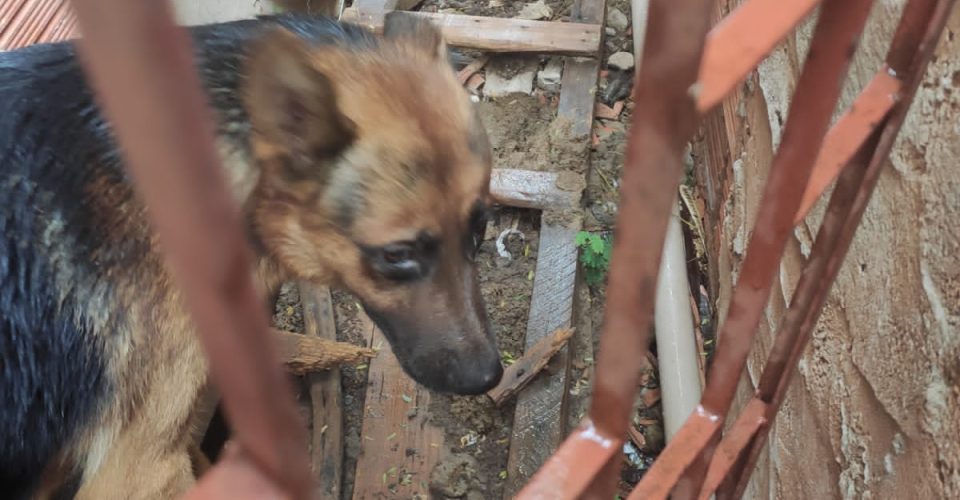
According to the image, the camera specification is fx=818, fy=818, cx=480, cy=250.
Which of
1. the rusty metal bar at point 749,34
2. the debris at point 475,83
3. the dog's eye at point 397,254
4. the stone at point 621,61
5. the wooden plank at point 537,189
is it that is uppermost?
the rusty metal bar at point 749,34

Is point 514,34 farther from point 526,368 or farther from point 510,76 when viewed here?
point 526,368

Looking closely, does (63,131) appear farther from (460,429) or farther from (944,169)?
(944,169)

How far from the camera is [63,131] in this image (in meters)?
2.01

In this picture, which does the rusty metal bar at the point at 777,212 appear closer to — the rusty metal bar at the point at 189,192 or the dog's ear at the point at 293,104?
the rusty metal bar at the point at 189,192

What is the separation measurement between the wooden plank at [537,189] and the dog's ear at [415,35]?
1176 millimetres

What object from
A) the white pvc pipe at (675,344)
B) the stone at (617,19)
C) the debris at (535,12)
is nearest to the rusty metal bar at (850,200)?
the white pvc pipe at (675,344)

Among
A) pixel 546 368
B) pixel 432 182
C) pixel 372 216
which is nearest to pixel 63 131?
pixel 372 216

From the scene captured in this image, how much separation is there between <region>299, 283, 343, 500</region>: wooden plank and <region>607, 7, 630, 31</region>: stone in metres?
2.35

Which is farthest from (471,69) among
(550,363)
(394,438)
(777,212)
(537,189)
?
(777,212)

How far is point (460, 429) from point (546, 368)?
0.38 meters

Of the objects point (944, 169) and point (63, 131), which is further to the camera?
point (63, 131)

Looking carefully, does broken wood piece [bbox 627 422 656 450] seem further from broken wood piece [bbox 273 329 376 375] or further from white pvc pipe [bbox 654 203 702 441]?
broken wood piece [bbox 273 329 376 375]

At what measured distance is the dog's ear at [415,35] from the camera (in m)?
2.28

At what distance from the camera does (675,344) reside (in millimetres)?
2947
